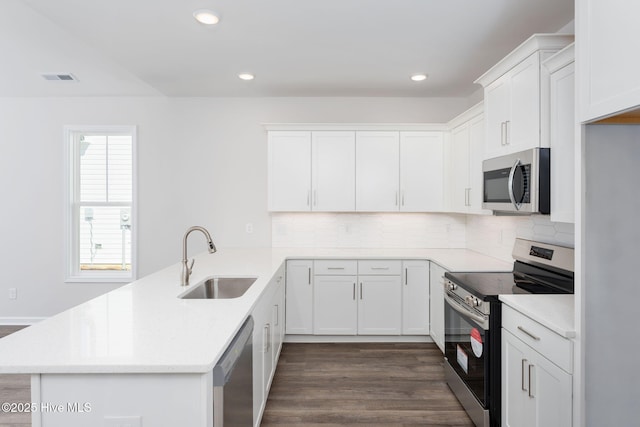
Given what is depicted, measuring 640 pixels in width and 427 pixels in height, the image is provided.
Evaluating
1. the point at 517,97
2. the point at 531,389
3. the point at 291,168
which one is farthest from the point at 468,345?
the point at 291,168

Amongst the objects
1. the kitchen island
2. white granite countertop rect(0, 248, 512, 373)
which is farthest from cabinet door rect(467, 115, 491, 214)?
the kitchen island

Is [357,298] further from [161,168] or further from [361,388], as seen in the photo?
[161,168]

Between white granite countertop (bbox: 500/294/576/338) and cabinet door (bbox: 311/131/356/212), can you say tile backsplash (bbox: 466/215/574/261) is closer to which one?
white granite countertop (bbox: 500/294/576/338)

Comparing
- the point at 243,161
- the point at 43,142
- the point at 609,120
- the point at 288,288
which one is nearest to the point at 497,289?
the point at 609,120

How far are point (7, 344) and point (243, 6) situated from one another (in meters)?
2.06

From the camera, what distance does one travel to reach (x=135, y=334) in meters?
1.41

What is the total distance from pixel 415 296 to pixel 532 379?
1.82m

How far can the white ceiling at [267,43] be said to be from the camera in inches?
87.0

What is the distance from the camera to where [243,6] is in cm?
218

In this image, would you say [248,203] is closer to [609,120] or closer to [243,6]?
[243,6]

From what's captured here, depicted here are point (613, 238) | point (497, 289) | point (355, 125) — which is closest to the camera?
point (613, 238)

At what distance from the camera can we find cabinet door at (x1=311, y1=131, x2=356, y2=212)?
12.4ft

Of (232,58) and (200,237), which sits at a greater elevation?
(232,58)

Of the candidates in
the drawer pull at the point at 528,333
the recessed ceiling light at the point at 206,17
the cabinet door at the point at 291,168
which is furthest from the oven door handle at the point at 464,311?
the recessed ceiling light at the point at 206,17
